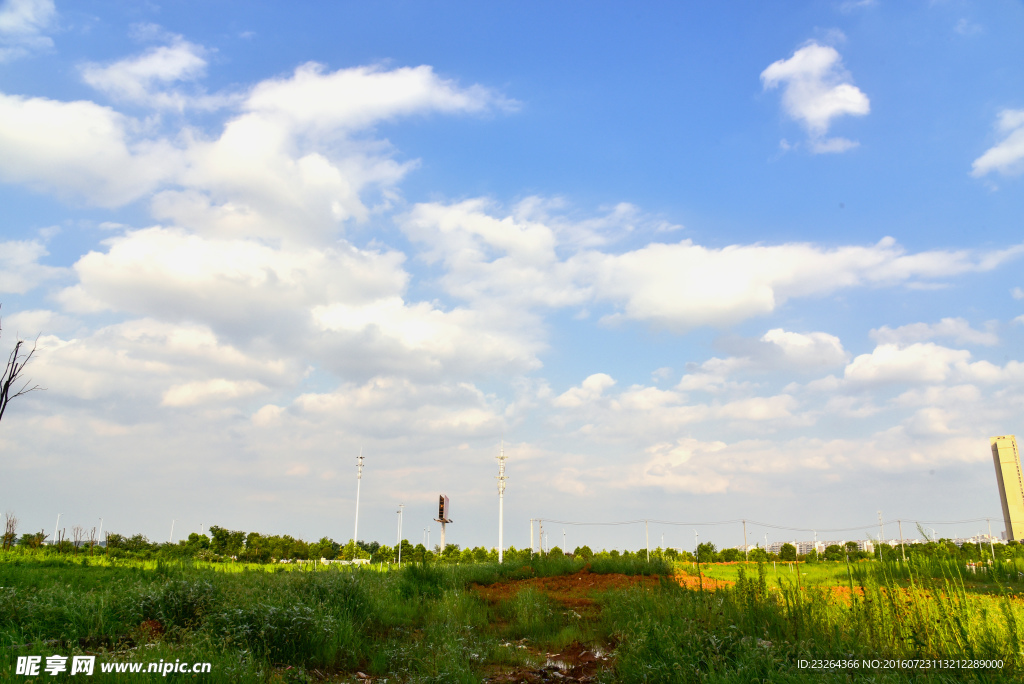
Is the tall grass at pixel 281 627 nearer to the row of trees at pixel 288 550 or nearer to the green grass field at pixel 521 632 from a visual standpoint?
the green grass field at pixel 521 632

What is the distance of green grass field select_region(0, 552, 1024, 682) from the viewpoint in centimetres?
632

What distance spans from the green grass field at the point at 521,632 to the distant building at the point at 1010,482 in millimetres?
34815

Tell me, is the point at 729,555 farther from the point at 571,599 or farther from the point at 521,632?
the point at 521,632

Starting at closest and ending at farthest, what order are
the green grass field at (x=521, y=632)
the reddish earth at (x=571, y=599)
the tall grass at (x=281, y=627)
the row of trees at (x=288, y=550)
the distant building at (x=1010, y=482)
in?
1. the green grass field at (x=521, y=632)
2. the tall grass at (x=281, y=627)
3. the reddish earth at (x=571, y=599)
4. the row of trees at (x=288, y=550)
5. the distant building at (x=1010, y=482)

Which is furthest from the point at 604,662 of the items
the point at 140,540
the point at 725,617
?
the point at 140,540

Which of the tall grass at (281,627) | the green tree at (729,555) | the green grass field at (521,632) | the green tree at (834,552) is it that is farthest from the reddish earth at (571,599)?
the green tree at (729,555)

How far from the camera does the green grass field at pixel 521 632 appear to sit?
632 centimetres

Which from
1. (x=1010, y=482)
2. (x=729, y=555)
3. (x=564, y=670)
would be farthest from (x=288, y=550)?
(x=1010, y=482)

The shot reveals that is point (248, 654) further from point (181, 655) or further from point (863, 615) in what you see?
point (863, 615)

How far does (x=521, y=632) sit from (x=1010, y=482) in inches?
1519

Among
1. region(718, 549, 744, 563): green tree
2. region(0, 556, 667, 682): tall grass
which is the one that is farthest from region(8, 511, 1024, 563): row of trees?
region(0, 556, 667, 682): tall grass

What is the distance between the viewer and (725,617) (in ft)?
27.5

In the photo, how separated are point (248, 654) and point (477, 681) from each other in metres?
2.57

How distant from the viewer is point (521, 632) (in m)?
11.1
